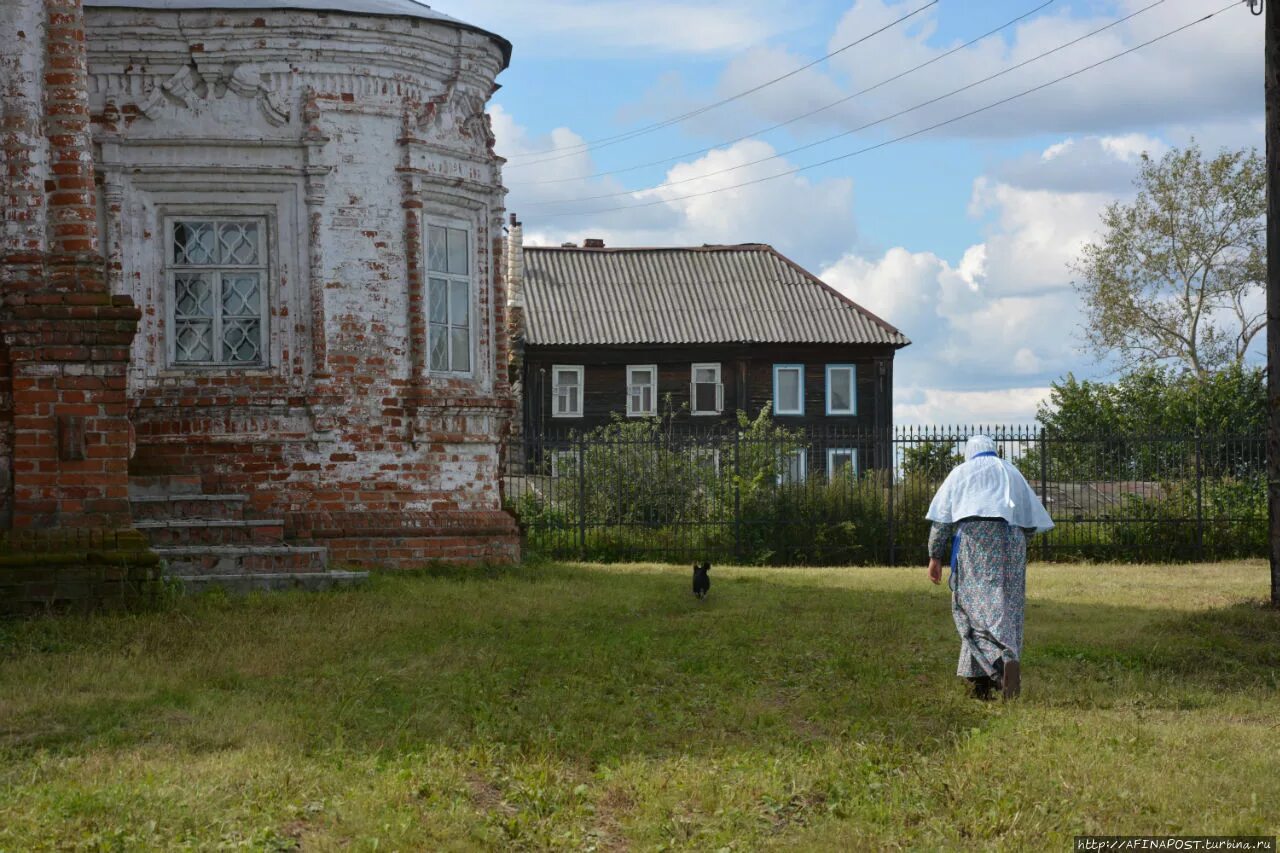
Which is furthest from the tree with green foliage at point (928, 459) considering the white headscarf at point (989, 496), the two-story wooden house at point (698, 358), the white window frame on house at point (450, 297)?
the two-story wooden house at point (698, 358)

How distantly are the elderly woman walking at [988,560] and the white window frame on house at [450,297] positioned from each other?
23.7ft

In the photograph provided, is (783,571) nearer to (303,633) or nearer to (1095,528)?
(1095,528)

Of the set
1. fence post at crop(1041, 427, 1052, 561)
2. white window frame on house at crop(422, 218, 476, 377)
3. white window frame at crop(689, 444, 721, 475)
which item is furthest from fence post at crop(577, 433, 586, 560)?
fence post at crop(1041, 427, 1052, 561)

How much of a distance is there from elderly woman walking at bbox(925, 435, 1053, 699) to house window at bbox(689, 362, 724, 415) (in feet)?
89.3

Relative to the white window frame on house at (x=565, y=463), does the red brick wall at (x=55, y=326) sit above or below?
above

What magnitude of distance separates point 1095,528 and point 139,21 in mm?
14163

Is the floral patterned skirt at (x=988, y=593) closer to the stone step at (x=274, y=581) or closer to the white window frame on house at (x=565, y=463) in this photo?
the stone step at (x=274, y=581)

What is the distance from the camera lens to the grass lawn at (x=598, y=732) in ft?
18.7

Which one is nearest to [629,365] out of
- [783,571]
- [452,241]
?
[783,571]

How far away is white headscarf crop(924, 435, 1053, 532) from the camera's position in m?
8.34

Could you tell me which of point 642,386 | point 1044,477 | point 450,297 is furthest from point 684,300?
point 450,297

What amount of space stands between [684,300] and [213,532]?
2496 cm

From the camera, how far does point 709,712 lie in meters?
7.82

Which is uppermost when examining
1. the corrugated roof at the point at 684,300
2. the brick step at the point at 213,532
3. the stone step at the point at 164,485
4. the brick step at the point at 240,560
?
the corrugated roof at the point at 684,300
